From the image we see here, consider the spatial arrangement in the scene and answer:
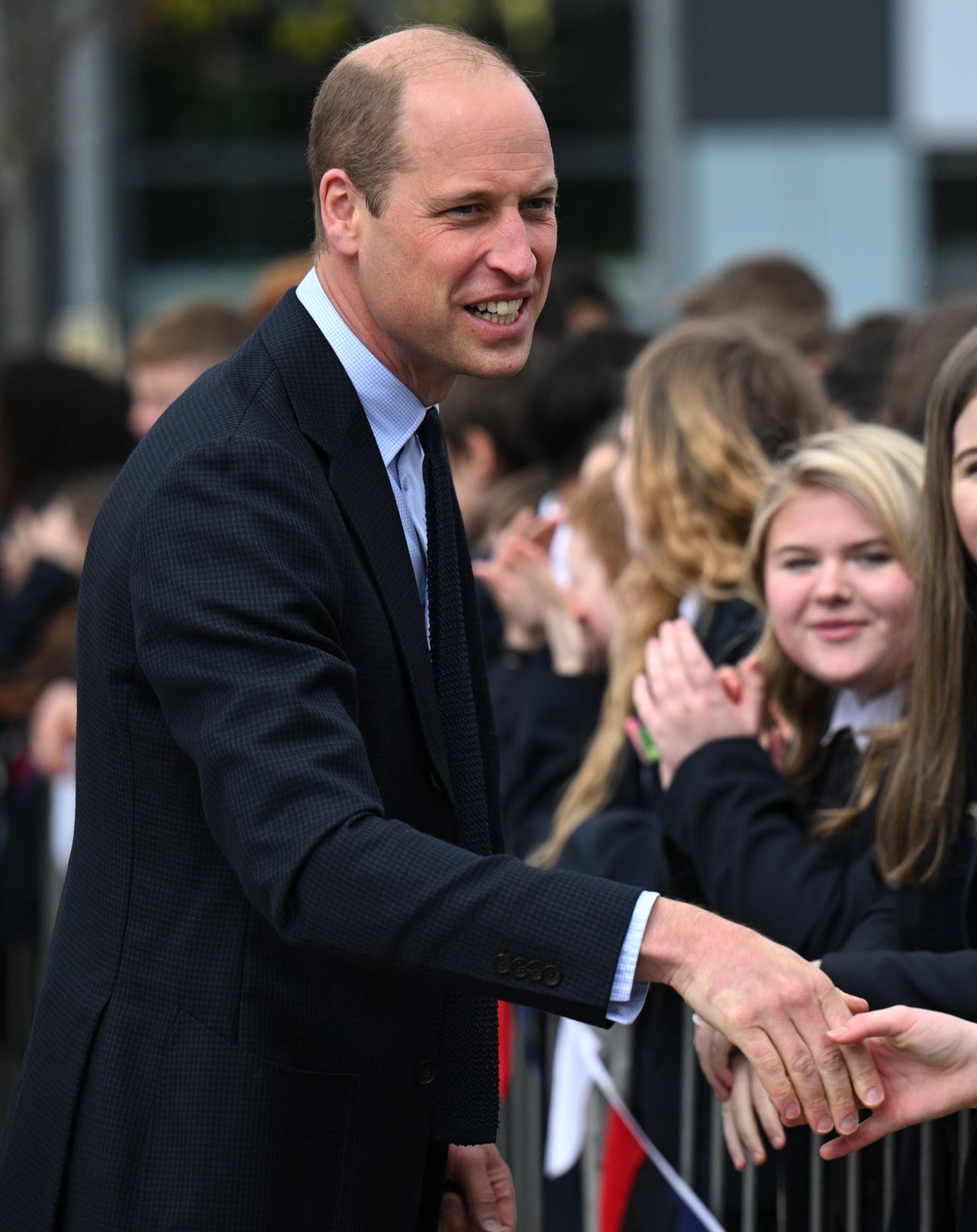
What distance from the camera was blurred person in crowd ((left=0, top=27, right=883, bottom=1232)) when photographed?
2.32m

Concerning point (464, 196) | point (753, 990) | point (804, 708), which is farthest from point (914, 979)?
point (464, 196)

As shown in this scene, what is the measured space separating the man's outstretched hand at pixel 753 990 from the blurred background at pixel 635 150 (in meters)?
13.8

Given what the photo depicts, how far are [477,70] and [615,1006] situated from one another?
4.07 ft

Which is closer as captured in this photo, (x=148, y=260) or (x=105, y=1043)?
(x=105, y=1043)

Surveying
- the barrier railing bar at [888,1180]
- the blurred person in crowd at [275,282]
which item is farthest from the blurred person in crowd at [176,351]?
the barrier railing bar at [888,1180]

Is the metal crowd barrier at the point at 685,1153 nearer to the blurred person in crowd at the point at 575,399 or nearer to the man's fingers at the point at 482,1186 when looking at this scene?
the man's fingers at the point at 482,1186

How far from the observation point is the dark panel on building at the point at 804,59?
645 inches

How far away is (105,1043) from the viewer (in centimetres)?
254

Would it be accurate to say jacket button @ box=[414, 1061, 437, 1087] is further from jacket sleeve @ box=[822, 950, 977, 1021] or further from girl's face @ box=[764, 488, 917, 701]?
girl's face @ box=[764, 488, 917, 701]

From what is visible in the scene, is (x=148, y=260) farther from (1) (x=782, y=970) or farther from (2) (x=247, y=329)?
(1) (x=782, y=970)

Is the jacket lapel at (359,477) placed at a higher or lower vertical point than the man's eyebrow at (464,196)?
lower

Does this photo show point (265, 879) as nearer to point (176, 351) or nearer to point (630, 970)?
point (630, 970)

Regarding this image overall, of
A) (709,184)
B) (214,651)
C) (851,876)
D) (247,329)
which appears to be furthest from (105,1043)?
(709,184)

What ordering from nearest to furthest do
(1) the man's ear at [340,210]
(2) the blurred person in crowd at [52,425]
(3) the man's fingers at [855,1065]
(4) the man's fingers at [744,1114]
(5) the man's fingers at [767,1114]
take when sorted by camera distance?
(3) the man's fingers at [855,1065], (1) the man's ear at [340,210], (5) the man's fingers at [767,1114], (4) the man's fingers at [744,1114], (2) the blurred person in crowd at [52,425]
